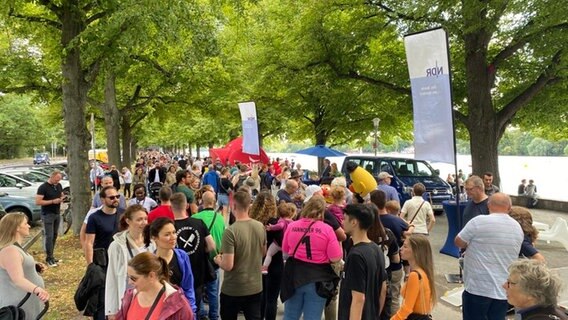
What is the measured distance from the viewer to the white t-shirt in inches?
174

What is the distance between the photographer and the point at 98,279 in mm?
4379

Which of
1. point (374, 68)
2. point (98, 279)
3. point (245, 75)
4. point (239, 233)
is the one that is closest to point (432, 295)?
point (239, 233)

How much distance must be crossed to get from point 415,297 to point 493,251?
Result: 1.41 meters

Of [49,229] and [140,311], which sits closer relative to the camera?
[140,311]

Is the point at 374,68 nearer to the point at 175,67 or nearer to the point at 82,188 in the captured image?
the point at 175,67

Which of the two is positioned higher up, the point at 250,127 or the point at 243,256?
the point at 250,127

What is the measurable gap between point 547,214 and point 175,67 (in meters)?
16.1

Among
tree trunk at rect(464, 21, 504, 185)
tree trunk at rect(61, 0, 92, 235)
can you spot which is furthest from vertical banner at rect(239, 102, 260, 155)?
tree trunk at rect(464, 21, 504, 185)

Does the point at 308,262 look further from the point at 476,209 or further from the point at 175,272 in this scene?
the point at 476,209

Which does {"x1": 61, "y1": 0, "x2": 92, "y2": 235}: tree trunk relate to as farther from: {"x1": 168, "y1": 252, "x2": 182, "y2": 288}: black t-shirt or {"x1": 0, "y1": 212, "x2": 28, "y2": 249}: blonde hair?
{"x1": 168, "y1": 252, "x2": 182, "y2": 288}: black t-shirt

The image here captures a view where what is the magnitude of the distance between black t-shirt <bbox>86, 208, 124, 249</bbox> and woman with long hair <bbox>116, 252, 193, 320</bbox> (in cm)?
249

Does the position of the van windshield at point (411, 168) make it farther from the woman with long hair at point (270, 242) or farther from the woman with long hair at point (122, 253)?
the woman with long hair at point (122, 253)

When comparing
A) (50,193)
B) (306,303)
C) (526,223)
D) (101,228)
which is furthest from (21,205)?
(526,223)

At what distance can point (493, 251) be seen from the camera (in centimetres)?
445
